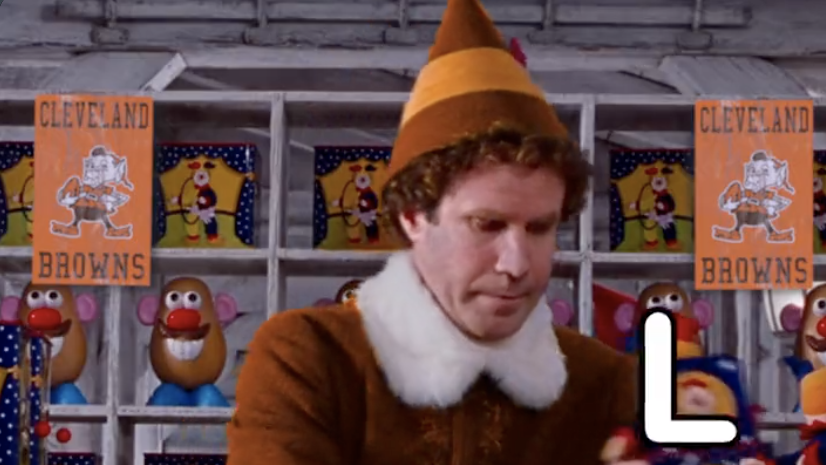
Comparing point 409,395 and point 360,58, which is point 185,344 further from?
point 409,395

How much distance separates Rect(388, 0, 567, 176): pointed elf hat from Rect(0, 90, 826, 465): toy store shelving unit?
155 centimetres

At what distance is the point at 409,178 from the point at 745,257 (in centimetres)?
178

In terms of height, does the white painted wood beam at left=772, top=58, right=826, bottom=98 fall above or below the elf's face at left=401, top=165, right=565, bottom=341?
above

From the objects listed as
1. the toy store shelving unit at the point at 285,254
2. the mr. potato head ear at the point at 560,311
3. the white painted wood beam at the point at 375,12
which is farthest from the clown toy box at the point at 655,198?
the white painted wood beam at the point at 375,12

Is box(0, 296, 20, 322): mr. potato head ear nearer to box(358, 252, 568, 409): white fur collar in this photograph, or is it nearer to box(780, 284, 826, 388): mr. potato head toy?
box(780, 284, 826, 388): mr. potato head toy

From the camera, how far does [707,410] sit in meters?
0.97

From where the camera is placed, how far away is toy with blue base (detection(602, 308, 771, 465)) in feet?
3.05

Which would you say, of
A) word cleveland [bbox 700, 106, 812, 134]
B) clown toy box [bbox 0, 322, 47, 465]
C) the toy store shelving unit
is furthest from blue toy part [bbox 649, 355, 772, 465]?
word cleveland [bbox 700, 106, 812, 134]

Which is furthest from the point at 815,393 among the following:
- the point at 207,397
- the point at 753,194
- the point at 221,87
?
the point at 221,87

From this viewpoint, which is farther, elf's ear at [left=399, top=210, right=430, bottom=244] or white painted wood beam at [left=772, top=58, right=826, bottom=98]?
white painted wood beam at [left=772, top=58, right=826, bottom=98]

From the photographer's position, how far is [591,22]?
135 inches

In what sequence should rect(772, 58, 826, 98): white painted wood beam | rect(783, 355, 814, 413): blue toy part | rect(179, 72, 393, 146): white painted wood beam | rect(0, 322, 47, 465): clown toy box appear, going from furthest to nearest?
rect(179, 72, 393, 146): white painted wood beam, rect(772, 58, 826, 98): white painted wood beam, rect(783, 355, 814, 413): blue toy part, rect(0, 322, 47, 465): clown toy box

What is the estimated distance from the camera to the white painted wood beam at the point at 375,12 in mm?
3412

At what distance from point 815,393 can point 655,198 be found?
3.19 ft
